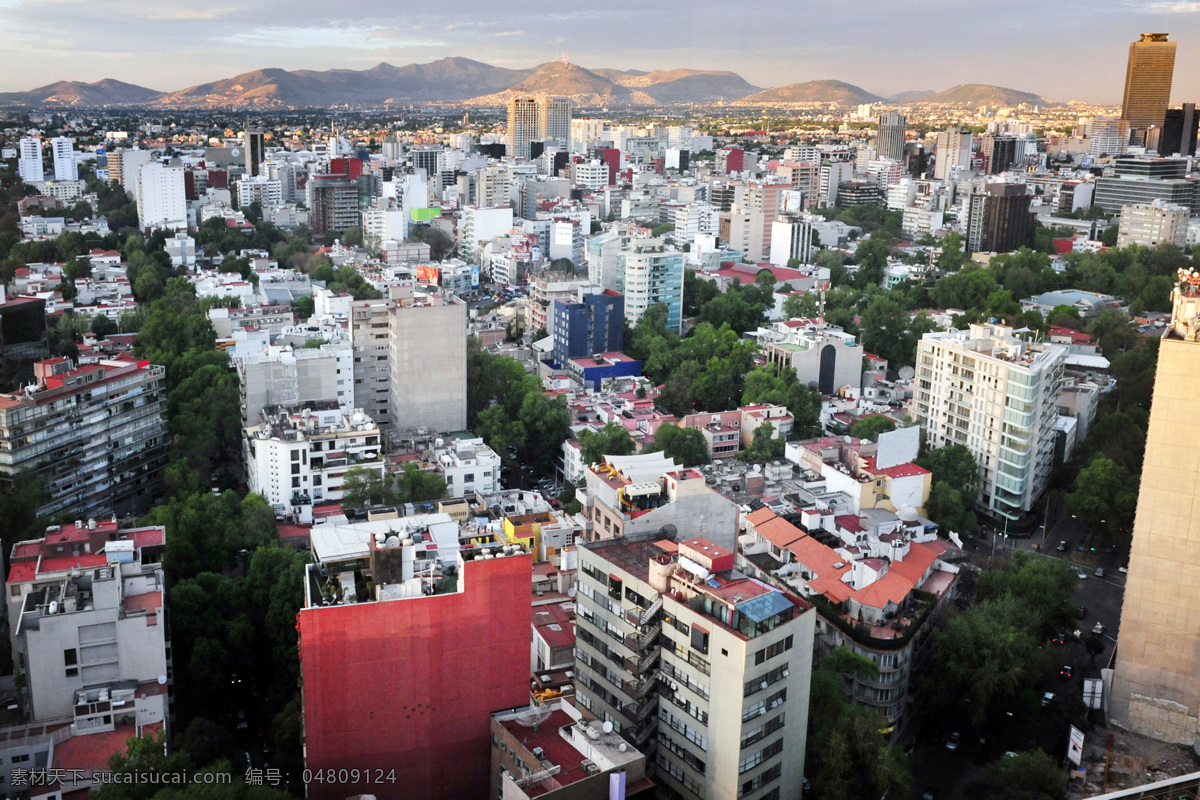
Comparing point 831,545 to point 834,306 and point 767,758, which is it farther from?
point 834,306

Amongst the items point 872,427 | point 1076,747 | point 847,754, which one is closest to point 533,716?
point 847,754

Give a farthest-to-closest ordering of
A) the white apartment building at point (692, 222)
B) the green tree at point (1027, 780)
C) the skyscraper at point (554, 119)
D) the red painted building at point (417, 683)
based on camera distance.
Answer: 1. the skyscraper at point (554, 119)
2. the white apartment building at point (692, 222)
3. the green tree at point (1027, 780)
4. the red painted building at point (417, 683)

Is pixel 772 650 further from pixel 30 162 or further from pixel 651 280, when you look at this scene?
pixel 30 162

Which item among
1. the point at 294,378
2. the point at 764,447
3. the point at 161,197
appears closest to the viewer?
the point at 764,447

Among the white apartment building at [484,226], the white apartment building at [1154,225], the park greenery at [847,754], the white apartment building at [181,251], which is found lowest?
the park greenery at [847,754]

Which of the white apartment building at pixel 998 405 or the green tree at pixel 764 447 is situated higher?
the white apartment building at pixel 998 405

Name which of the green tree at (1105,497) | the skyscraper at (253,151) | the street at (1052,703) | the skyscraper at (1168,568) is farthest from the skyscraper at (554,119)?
the skyscraper at (1168,568)

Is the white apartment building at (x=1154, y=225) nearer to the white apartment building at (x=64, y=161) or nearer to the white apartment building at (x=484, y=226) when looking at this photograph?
the white apartment building at (x=484, y=226)

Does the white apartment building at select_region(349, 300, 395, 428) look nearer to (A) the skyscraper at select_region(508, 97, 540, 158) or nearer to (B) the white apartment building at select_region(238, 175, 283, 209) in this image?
(B) the white apartment building at select_region(238, 175, 283, 209)
